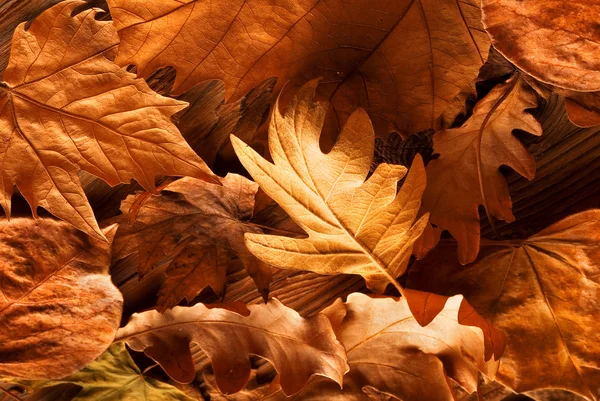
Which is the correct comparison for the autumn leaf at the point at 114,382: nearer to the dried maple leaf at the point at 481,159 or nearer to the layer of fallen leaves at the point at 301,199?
the layer of fallen leaves at the point at 301,199

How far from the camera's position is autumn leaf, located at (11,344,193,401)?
68 centimetres

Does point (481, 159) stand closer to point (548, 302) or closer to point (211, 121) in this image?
point (548, 302)

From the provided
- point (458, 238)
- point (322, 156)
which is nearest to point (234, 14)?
point (322, 156)

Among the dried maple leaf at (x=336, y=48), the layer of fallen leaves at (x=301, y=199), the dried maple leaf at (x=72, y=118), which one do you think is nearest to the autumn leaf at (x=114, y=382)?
the layer of fallen leaves at (x=301, y=199)

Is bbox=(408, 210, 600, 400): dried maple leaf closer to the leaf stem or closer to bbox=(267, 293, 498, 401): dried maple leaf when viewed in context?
bbox=(267, 293, 498, 401): dried maple leaf

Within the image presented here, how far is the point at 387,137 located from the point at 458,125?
0.20 feet

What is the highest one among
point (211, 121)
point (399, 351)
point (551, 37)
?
point (551, 37)

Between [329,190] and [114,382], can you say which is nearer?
[329,190]

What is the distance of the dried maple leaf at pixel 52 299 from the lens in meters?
0.64

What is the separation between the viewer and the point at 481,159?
0.62 m

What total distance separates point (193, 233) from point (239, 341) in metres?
0.10

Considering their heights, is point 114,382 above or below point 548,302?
below

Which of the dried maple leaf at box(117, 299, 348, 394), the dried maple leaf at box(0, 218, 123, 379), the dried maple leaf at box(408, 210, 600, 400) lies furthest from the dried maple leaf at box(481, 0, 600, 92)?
the dried maple leaf at box(0, 218, 123, 379)

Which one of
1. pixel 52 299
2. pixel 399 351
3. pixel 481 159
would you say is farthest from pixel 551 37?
pixel 52 299
